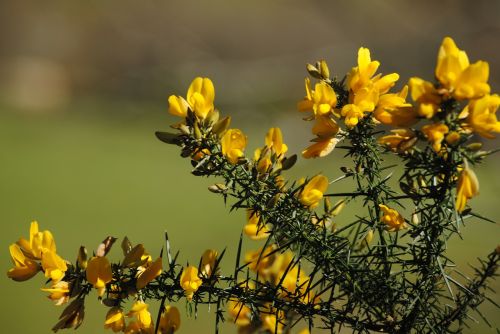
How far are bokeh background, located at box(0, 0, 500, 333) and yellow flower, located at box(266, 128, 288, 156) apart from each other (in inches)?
55.9

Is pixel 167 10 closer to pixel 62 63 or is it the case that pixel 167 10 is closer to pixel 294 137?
pixel 62 63

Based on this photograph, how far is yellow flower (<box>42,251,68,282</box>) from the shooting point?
15.2 inches

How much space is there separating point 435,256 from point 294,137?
235cm

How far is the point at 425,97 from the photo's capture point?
340 millimetres

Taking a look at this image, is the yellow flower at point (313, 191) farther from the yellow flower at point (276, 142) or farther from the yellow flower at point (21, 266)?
the yellow flower at point (21, 266)

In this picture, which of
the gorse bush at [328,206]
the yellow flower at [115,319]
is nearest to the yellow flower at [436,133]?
the gorse bush at [328,206]

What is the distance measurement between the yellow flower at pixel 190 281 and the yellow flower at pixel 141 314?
0.09ft

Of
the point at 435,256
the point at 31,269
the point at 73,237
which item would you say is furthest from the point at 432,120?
the point at 73,237

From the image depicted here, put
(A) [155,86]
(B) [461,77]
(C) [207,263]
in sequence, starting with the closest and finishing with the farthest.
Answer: (B) [461,77] → (C) [207,263] → (A) [155,86]

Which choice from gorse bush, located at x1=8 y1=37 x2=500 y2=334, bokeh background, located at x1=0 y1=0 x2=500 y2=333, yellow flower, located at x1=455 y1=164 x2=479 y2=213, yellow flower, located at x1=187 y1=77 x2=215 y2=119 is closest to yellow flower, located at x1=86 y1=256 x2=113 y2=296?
gorse bush, located at x1=8 y1=37 x2=500 y2=334

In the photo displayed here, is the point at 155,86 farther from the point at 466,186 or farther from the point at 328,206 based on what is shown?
the point at 466,186

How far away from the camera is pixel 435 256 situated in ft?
1.37

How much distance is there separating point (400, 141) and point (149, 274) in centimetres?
17

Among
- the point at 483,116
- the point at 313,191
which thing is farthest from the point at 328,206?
the point at 483,116
